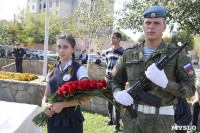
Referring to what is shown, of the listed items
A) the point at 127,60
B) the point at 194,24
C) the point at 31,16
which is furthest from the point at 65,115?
the point at 31,16

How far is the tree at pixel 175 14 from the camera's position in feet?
20.0

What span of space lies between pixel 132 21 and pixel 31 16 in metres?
30.6

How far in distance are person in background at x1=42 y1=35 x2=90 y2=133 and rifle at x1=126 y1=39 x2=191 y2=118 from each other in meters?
0.61

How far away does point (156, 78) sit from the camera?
1676 mm

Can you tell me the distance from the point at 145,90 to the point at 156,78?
210 mm

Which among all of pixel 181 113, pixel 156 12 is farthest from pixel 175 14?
pixel 156 12

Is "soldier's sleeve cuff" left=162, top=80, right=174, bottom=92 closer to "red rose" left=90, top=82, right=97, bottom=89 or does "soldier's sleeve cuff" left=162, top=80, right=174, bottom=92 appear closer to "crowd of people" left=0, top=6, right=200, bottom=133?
"crowd of people" left=0, top=6, right=200, bottom=133

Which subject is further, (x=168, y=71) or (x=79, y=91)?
(x=79, y=91)

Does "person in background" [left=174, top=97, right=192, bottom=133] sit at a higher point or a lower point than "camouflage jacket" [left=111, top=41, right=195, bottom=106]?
lower

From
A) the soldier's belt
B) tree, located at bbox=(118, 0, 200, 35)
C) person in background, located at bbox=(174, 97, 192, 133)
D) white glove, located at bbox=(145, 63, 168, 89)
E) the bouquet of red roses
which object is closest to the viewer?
white glove, located at bbox=(145, 63, 168, 89)

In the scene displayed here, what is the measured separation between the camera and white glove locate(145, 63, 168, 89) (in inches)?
65.6

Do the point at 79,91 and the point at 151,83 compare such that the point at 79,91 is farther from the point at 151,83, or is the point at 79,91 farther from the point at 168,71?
the point at 168,71

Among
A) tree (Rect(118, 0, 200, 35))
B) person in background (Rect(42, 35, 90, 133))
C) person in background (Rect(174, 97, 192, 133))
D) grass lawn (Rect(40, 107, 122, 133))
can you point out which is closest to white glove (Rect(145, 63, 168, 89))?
person in background (Rect(42, 35, 90, 133))

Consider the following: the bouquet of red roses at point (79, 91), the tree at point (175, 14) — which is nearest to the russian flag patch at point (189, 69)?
the bouquet of red roses at point (79, 91)
